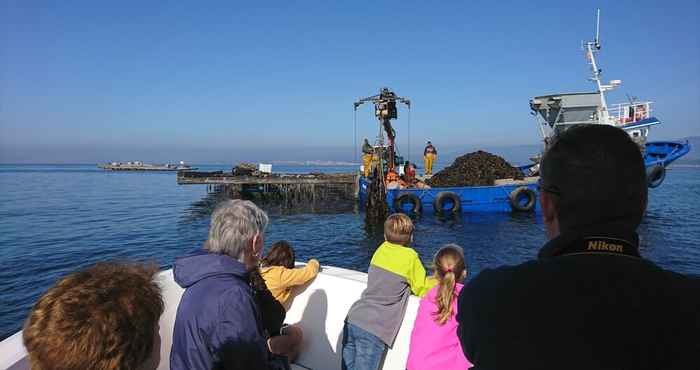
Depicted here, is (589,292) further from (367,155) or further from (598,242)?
(367,155)

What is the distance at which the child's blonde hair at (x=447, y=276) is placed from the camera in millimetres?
2686

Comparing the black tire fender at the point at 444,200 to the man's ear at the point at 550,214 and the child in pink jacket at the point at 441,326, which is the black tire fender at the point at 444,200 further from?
the man's ear at the point at 550,214

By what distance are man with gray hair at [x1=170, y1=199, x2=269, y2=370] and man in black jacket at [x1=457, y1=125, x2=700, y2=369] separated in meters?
1.23

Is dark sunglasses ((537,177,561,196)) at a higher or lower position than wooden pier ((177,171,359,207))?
higher

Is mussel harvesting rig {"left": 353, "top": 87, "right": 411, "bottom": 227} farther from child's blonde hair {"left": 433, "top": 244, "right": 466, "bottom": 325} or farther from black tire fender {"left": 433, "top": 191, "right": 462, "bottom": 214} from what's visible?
child's blonde hair {"left": 433, "top": 244, "right": 466, "bottom": 325}

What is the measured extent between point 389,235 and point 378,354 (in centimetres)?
104

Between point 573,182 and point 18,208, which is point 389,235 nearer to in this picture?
point 573,182

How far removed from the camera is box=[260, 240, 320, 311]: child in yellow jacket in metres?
3.68

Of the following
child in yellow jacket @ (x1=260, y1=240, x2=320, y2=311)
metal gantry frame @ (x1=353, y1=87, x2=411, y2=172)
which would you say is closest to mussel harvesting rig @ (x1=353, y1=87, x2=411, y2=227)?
metal gantry frame @ (x1=353, y1=87, x2=411, y2=172)

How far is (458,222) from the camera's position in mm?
20078

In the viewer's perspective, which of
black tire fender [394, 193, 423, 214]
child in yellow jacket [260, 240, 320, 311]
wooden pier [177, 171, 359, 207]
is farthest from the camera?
wooden pier [177, 171, 359, 207]

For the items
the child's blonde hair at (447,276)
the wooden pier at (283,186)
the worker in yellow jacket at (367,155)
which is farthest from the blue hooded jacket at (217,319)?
the wooden pier at (283,186)

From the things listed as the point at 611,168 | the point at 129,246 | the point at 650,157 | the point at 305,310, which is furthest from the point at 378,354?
the point at 650,157

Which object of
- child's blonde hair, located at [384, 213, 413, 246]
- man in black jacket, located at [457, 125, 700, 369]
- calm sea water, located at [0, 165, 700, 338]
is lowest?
calm sea water, located at [0, 165, 700, 338]
